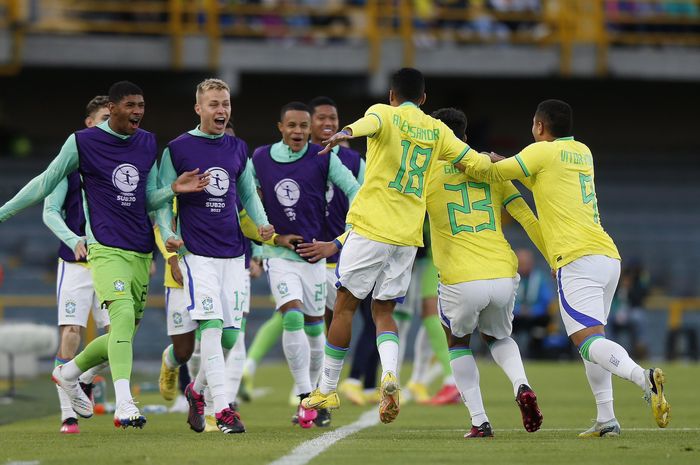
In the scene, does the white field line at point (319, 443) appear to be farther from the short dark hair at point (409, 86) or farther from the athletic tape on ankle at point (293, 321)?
the short dark hair at point (409, 86)

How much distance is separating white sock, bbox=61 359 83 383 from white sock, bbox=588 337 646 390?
137 inches

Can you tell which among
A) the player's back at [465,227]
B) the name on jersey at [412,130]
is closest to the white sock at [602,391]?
the player's back at [465,227]

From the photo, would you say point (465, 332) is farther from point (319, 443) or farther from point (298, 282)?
point (298, 282)

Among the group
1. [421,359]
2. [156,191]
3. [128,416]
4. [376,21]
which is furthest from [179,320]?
[376,21]

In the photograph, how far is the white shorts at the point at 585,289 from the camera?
8.45 meters

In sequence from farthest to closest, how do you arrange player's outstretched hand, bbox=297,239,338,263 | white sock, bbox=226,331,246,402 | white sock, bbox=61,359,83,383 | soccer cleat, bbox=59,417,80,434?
1. white sock, bbox=226,331,246,402
2. player's outstretched hand, bbox=297,239,338,263
3. soccer cleat, bbox=59,417,80,434
4. white sock, bbox=61,359,83,383

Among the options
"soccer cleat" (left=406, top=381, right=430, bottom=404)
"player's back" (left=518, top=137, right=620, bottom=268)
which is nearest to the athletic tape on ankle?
"player's back" (left=518, top=137, right=620, bottom=268)

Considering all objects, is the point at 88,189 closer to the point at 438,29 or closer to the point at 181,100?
the point at 438,29

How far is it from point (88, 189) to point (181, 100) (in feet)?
68.0

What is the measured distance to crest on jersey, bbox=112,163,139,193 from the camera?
9039mm

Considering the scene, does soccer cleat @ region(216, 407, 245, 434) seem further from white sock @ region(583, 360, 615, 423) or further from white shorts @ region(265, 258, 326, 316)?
white sock @ region(583, 360, 615, 423)

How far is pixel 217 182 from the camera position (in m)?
9.20

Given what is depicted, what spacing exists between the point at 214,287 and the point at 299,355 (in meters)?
1.38

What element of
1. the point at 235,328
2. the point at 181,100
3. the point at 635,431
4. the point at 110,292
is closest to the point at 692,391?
the point at 635,431
